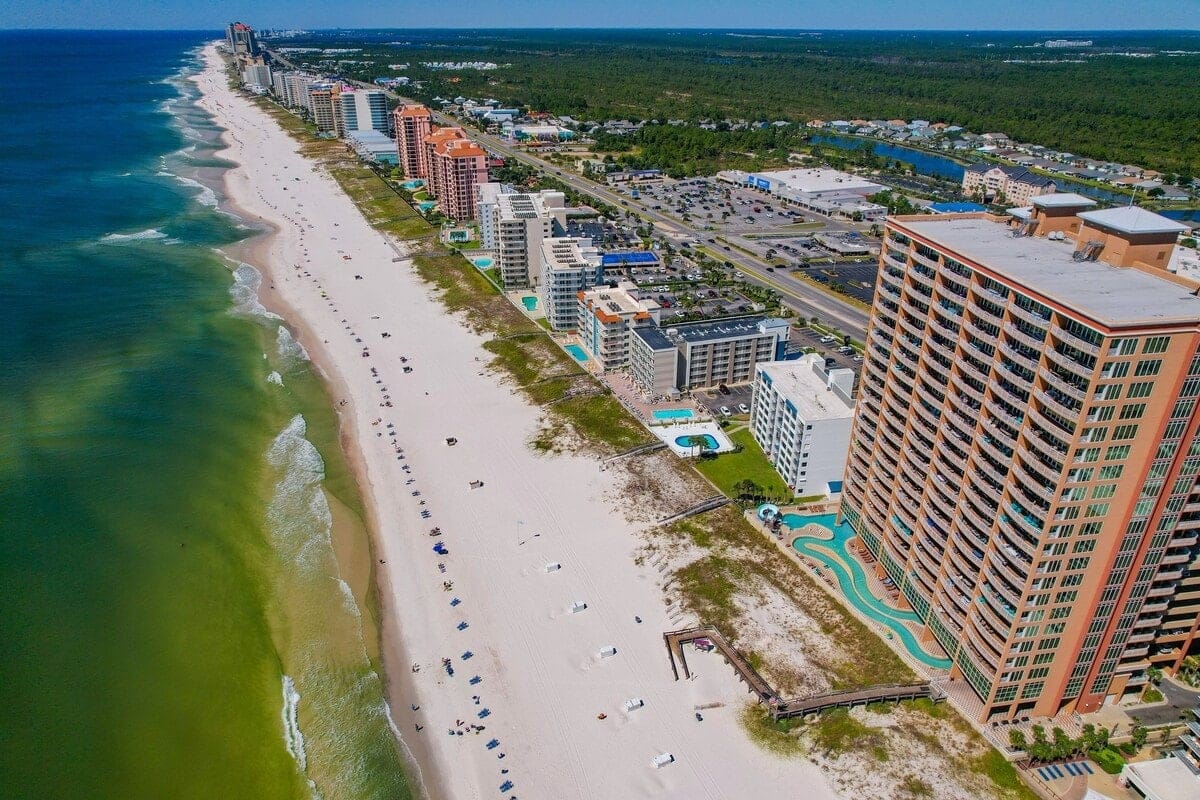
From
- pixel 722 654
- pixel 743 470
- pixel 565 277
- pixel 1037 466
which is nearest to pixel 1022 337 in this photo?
pixel 1037 466

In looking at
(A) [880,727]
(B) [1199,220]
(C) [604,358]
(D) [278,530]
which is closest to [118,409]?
(D) [278,530]

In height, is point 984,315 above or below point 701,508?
above

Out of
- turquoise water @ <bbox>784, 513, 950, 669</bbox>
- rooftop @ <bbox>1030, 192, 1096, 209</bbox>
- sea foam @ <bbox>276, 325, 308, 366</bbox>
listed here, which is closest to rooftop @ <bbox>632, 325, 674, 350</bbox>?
turquoise water @ <bbox>784, 513, 950, 669</bbox>

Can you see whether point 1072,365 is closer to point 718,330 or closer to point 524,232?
point 718,330

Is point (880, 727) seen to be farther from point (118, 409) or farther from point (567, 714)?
point (118, 409)

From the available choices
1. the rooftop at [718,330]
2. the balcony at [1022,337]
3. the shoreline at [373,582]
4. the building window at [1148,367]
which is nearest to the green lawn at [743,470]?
the rooftop at [718,330]

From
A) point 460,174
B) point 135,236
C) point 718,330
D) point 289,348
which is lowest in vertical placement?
point 289,348

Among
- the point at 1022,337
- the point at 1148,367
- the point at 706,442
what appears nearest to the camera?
the point at 1148,367
